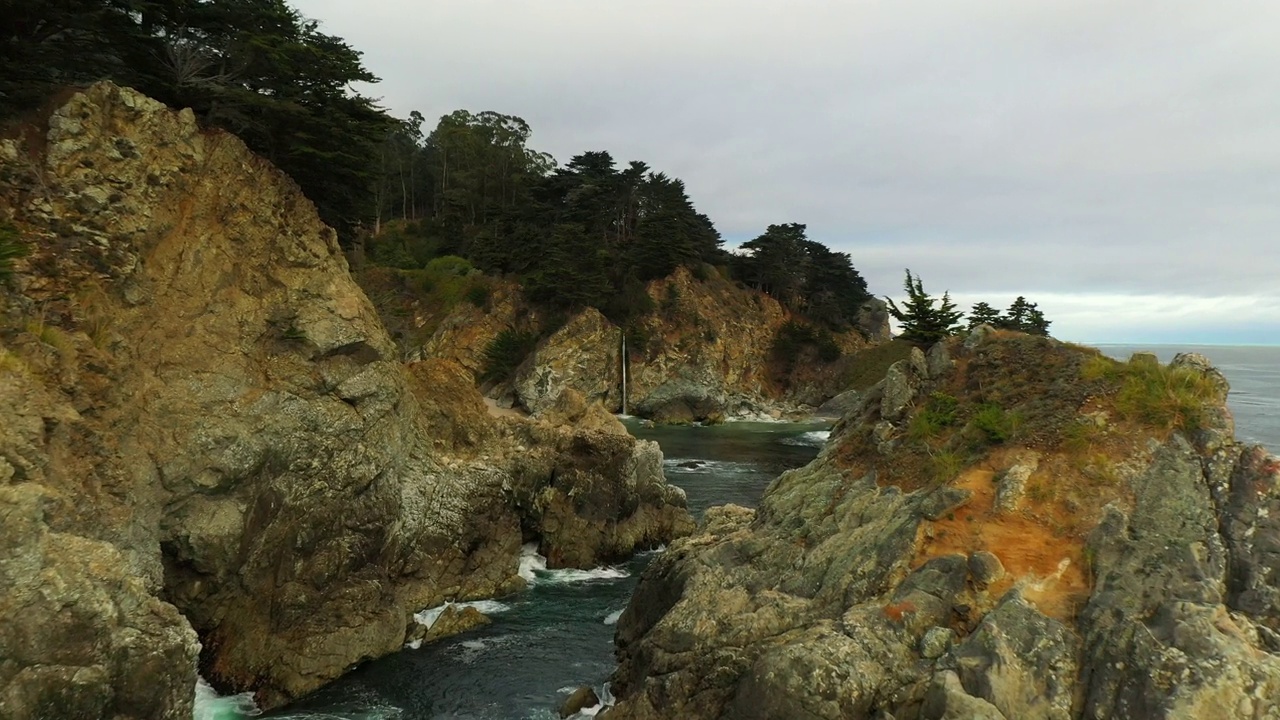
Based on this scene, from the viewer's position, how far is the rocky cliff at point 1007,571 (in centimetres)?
1033

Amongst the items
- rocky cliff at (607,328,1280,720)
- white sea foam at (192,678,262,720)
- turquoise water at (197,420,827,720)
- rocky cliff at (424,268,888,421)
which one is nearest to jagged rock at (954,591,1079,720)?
rocky cliff at (607,328,1280,720)

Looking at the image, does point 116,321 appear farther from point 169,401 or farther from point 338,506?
point 338,506

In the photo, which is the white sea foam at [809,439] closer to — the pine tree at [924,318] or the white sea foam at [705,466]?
the white sea foam at [705,466]

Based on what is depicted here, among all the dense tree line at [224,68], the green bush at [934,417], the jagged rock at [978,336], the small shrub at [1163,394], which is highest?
the dense tree line at [224,68]

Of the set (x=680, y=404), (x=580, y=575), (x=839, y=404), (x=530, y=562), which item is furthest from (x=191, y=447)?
(x=839, y=404)

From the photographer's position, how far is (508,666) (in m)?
18.8

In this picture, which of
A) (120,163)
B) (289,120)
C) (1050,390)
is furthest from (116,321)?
(1050,390)

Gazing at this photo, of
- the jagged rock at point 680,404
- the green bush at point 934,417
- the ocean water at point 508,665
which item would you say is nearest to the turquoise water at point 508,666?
the ocean water at point 508,665

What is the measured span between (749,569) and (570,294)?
59954 mm

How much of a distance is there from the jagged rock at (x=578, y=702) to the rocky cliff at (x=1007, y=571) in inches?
35.6

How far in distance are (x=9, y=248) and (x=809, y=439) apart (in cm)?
5502

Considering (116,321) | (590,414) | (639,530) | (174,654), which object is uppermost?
(116,321)

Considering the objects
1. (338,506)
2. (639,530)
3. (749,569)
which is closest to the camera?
(749,569)

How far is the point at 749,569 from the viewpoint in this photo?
1560 centimetres
